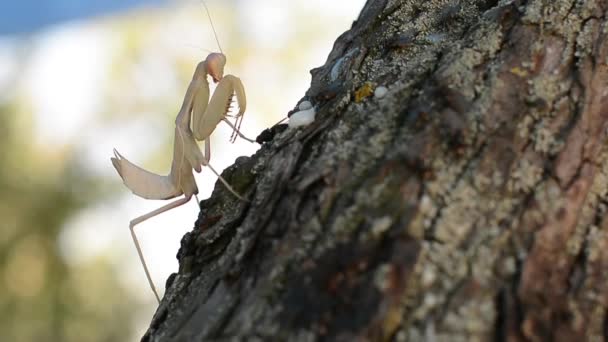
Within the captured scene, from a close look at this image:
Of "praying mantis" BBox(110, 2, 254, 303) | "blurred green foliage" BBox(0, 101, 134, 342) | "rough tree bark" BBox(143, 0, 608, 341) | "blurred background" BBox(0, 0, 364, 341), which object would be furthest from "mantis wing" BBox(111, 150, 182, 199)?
"blurred green foliage" BBox(0, 101, 134, 342)

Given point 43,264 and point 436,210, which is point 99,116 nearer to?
point 43,264

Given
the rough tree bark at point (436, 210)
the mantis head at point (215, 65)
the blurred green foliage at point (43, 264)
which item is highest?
the blurred green foliage at point (43, 264)

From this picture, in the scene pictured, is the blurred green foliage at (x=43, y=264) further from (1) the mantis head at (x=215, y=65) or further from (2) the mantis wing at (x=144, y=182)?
(1) the mantis head at (x=215, y=65)

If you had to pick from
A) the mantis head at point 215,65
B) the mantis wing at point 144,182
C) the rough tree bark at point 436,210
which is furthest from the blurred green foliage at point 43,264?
the rough tree bark at point 436,210

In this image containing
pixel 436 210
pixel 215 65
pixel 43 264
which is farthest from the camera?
pixel 43 264

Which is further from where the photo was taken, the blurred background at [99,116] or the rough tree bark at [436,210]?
the blurred background at [99,116]

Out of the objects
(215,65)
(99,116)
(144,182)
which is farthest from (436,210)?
(99,116)
